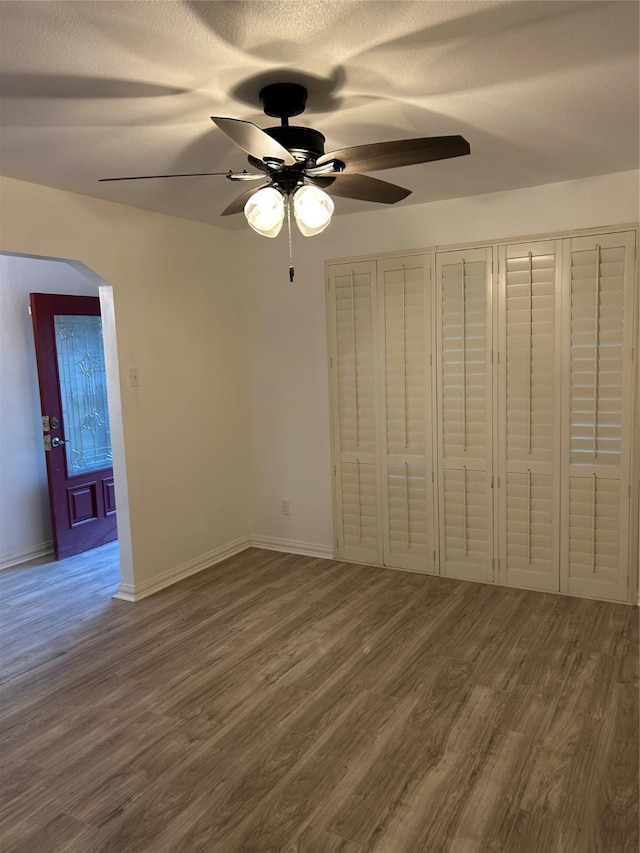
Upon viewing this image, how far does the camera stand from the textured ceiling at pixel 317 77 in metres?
1.83

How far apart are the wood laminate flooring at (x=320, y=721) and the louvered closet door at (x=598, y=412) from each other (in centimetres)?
32

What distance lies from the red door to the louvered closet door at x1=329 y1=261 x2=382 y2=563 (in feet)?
6.89

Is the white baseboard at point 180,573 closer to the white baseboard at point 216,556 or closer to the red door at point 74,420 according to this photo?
the white baseboard at point 216,556

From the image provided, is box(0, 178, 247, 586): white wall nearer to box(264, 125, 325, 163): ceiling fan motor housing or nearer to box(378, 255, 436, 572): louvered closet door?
box(378, 255, 436, 572): louvered closet door

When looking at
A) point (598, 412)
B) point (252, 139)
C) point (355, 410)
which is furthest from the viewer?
point (355, 410)

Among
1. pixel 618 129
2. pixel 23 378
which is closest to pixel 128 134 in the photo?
pixel 618 129

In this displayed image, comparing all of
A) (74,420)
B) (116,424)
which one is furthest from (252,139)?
(74,420)

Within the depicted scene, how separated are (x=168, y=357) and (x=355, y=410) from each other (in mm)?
1374

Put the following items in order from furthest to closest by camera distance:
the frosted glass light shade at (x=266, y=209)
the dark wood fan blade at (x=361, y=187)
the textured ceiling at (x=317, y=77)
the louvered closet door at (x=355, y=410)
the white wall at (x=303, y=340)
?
1. the louvered closet door at (x=355, y=410)
2. the white wall at (x=303, y=340)
3. the dark wood fan blade at (x=361, y=187)
4. the frosted glass light shade at (x=266, y=209)
5. the textured ceiling at (x=317, y=77)

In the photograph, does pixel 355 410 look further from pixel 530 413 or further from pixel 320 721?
pixel 320 721

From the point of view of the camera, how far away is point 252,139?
2018 millimetres

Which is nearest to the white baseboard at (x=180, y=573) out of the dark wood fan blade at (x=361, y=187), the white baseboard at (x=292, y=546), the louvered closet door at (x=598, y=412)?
the white baseboard at (x=292, y=546)

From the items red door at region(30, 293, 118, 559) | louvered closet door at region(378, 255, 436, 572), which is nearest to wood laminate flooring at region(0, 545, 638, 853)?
louvered closet door at region(378, 255, 436, 572)

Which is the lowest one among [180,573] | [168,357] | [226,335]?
[180,573]
